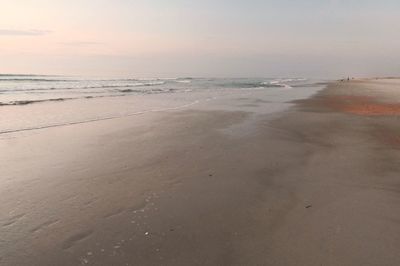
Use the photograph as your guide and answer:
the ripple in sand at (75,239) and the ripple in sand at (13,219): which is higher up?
the ripple in sand at (13,219)

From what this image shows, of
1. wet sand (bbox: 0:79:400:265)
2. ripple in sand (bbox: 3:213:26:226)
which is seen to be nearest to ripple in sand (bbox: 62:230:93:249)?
wet sand (bbox: 0:79:400:265)

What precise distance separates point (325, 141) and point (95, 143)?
20.7ft

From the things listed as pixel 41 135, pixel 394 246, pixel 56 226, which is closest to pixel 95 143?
pixel 41 135

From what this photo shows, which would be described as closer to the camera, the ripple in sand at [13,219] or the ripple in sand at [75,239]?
the ripple in sand at [75,239]

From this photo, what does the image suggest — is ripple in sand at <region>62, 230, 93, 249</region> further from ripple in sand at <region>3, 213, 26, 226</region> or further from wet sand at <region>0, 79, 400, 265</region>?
ripple in sand at <region>3, 213, 26, 226</region>

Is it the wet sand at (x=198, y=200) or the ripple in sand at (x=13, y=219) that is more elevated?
the ripple in sand at (x=13, y=219)

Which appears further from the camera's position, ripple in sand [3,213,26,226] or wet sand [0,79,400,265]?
ripple in sand [3,213,26,226]

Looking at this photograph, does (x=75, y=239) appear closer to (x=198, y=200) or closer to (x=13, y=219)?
(x=13, y=219)

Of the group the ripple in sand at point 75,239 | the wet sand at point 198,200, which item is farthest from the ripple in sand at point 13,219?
the ripple in sand at point 75,239

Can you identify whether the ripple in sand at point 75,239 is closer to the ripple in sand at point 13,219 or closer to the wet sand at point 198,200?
the wet sand at point 198,200

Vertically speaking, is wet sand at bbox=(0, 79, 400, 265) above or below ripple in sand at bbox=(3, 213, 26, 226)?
below

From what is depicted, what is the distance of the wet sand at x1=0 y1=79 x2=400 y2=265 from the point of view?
13.9ft

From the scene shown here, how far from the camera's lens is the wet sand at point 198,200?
425 cm

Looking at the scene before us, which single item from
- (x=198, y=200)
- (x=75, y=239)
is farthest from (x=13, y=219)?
(x=198, y=200)
